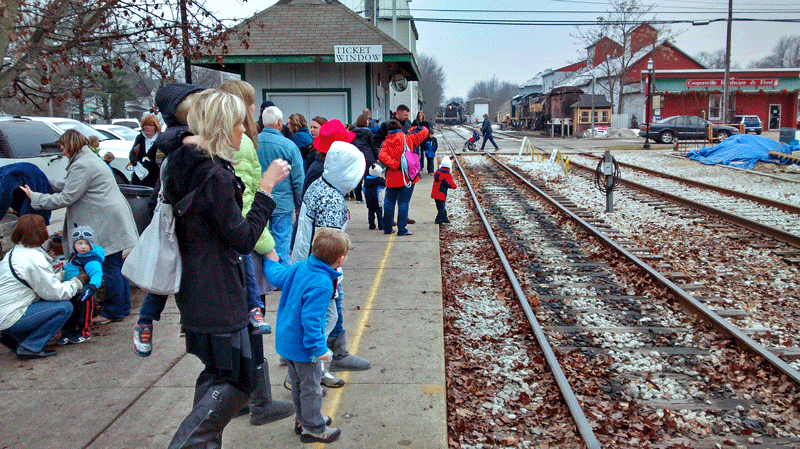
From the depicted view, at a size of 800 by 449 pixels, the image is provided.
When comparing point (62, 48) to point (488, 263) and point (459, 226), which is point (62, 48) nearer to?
point (488, 263)

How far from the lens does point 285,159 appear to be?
572 centimetres

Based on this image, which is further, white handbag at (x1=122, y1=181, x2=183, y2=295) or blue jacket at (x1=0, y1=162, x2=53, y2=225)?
blue jacket at (x1=0, y1=162, x2=53, y2=225)

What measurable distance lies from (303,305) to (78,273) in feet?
9.60

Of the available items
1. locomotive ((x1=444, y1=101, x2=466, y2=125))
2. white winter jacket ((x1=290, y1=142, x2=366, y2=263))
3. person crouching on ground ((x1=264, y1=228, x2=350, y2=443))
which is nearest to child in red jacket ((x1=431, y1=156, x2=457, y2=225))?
white winter jacket ((x1=290, y1=142, x2=366, y2=263))

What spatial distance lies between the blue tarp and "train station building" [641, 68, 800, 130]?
2974cm

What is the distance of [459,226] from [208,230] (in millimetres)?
8994

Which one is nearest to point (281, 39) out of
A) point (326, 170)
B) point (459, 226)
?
point (459, 226)

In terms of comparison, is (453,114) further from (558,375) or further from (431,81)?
(558,375)

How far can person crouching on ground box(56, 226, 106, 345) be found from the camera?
5.28 meters

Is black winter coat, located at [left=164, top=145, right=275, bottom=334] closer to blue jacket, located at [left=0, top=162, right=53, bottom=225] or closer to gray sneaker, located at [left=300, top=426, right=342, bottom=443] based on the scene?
gray sneaker, located at [left=300, top=426, right=342, bottom=443]

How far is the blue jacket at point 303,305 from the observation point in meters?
3.30

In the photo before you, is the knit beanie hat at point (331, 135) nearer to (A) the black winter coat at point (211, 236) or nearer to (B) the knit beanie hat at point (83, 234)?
(B) the knit beanie hat at point (83, 234)

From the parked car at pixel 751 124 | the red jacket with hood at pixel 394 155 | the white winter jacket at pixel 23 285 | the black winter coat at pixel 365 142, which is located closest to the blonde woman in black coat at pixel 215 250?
the white winter jacket at pixel 23 285

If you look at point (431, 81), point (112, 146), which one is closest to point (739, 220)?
point (112, 146)
